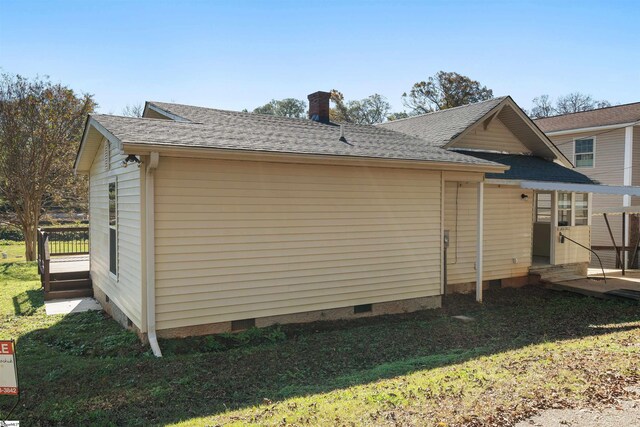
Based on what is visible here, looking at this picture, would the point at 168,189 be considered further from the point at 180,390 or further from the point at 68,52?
the point at 68,52

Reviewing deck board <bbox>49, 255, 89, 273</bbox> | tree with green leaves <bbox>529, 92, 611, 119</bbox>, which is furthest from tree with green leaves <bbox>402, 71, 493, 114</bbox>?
deck board <bbox>49, 255, 89, 273</bbox>

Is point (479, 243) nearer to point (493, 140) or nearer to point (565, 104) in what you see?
point (493, 140)

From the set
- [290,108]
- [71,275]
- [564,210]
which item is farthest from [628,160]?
[290,108]

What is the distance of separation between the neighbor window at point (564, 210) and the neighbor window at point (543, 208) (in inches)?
46.1

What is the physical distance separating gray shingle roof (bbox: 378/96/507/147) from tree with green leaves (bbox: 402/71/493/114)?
2606 centimetres

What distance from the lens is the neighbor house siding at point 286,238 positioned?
7.08 m

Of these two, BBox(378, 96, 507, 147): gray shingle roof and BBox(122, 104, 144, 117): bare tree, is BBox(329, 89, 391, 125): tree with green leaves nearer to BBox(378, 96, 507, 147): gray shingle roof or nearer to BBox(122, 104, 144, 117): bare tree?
BBox(122, 104, 144, 117): bare tree

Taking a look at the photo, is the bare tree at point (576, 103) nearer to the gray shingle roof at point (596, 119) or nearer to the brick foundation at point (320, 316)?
the gray shingle roof at point (596, 119)

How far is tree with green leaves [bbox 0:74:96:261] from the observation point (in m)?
18.2

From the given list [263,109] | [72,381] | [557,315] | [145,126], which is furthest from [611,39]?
[263,109]

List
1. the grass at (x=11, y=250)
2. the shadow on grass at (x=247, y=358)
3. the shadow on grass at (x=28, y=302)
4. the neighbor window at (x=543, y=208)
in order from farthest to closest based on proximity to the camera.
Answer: the grass at (x=11, y=250)
the neighbor window at (x=543, y=208)
the shadow on grass at (x=28, y=302)
the shadow on grass at (x=247, y=358)

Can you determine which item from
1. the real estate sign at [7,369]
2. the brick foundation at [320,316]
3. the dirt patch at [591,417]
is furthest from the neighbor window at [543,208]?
the real estate sign at [7,369]

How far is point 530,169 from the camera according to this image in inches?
493

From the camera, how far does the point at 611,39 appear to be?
42.6 feet
